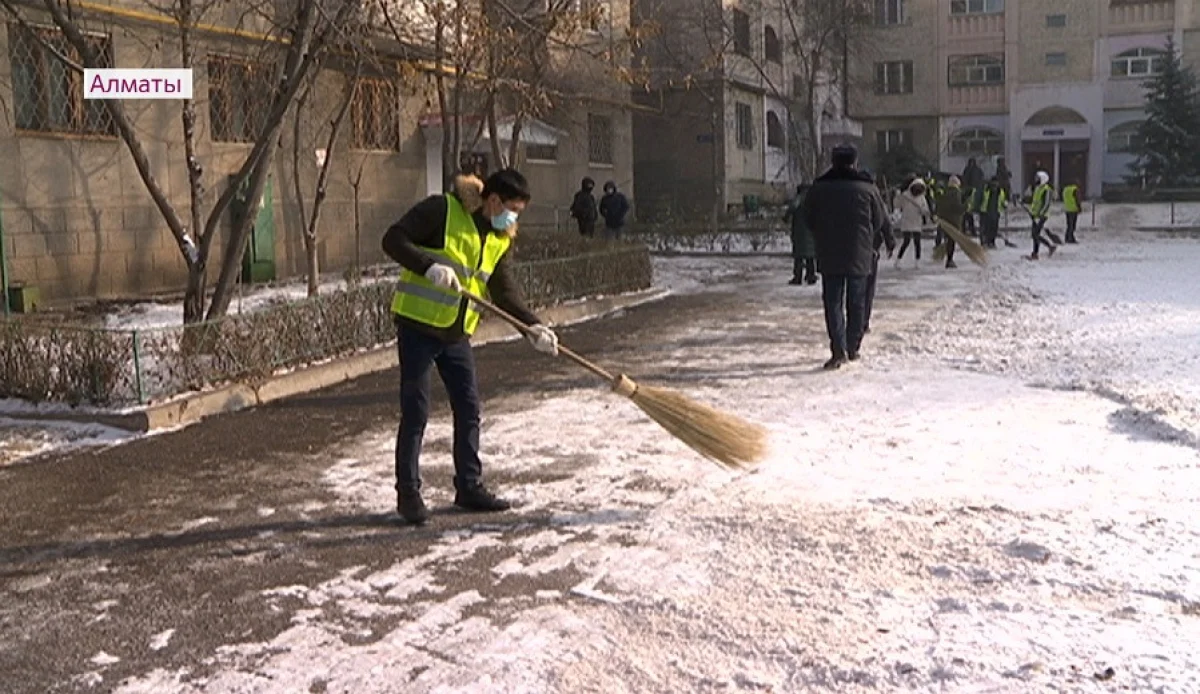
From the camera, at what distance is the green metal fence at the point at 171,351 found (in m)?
8.03

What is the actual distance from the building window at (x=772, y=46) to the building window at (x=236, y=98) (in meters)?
22.8

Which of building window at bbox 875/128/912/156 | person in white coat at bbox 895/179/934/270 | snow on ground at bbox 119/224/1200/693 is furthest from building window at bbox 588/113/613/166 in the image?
building window at bbox 875/128/912/156

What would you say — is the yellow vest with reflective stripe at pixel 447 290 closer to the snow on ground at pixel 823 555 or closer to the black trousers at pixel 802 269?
the snow on ground at pixel 823 555

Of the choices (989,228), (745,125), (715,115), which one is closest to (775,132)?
(745,125)

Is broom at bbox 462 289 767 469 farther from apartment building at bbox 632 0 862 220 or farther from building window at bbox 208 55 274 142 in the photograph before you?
apartment building at bbox 632 0 862 220

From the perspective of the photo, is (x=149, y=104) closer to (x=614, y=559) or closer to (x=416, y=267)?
(x=416, y=267)

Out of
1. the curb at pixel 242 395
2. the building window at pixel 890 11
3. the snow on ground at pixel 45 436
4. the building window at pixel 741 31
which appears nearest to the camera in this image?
the snow on ground at pixel 45 436

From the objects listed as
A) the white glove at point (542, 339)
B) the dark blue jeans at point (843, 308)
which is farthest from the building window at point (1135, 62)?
the white glove at point (542, 339)

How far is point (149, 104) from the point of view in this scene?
1579 cm

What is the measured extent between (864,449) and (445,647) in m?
3.41

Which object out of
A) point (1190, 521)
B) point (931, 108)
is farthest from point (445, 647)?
point (931, 108)

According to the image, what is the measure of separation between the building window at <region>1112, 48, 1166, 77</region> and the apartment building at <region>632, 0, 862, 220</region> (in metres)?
15.7

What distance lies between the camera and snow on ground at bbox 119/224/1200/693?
3877 mm

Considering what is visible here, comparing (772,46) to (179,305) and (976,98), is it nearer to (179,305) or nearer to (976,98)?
(976,98)
